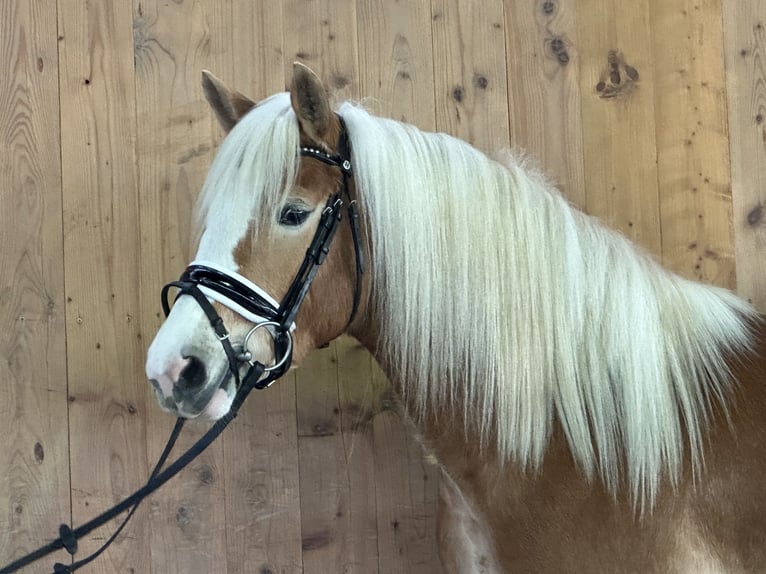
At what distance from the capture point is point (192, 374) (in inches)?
30.2

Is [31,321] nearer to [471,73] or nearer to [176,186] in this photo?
[176,186]

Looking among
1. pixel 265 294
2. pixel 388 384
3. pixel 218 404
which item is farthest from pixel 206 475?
pixel 265 294

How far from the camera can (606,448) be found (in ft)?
2.70

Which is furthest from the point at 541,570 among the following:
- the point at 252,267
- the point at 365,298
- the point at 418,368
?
the point at 252,267

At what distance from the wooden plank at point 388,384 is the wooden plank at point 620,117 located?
38 centimetres

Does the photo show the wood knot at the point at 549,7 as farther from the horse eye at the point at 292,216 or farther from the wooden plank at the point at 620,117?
the horse eye at the point at 292,216

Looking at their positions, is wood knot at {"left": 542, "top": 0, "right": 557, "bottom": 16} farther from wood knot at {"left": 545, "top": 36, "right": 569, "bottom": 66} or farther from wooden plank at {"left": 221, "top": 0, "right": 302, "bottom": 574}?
wooden plank at {"left": 221, "top": 0, "right": 302, "bottom": 574}

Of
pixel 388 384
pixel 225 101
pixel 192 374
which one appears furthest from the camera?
pixel 388 384

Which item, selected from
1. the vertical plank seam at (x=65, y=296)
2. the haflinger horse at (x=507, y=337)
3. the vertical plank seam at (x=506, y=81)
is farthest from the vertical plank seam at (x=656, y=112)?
the vertical plank seam at (x=65, y=296)

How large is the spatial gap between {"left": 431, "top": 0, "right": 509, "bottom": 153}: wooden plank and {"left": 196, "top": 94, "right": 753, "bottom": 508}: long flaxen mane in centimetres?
50

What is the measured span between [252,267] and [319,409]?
0.60 m

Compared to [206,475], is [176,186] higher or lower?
higher

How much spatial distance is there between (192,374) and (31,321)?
31.4 inches

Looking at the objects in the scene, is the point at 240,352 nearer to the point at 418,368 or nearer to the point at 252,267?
the point at 252,267
